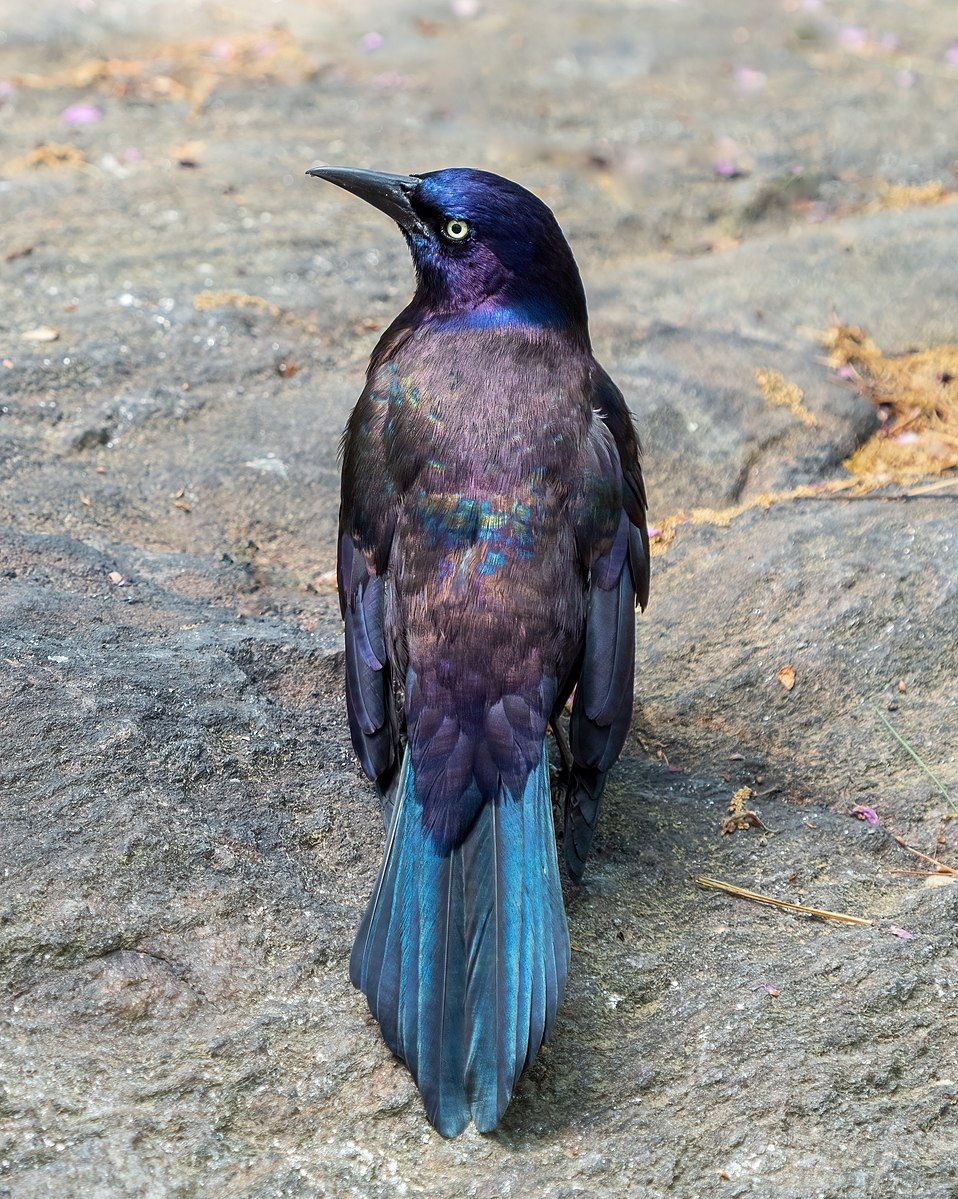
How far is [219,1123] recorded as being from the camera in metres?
2.30

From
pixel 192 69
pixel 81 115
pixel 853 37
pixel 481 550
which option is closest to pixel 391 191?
pixel 481 550

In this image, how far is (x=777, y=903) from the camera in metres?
2.90

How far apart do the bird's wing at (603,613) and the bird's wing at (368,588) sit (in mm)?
407

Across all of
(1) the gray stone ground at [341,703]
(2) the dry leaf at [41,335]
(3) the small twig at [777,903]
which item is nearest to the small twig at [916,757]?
(1) the gray stone ground at [341,703]

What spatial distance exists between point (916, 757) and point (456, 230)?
5.55 ft

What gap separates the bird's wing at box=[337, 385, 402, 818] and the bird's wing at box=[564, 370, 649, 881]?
1.33 feet

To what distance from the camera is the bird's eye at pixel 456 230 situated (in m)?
3.15

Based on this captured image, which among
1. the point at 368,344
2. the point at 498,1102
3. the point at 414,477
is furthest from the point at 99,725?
the point at 368,344

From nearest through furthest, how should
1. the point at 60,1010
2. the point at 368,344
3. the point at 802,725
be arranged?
1. the point at 60,1010
2. the point at 802,725
3. the point at 368,344

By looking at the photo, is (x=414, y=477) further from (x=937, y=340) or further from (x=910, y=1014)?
(x=937, y=340)

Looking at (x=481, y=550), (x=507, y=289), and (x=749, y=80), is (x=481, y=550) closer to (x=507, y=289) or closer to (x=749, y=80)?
(x=507, y=289)

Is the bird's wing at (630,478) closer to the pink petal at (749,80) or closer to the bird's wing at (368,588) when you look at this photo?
the bird's wing at (368,588)

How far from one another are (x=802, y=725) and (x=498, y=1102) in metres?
1.51

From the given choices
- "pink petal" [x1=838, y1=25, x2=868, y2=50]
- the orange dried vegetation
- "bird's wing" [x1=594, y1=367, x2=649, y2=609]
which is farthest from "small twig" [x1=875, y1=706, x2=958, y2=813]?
"pink petal" [x1=838, y1=25, x2=868, y2=50]
